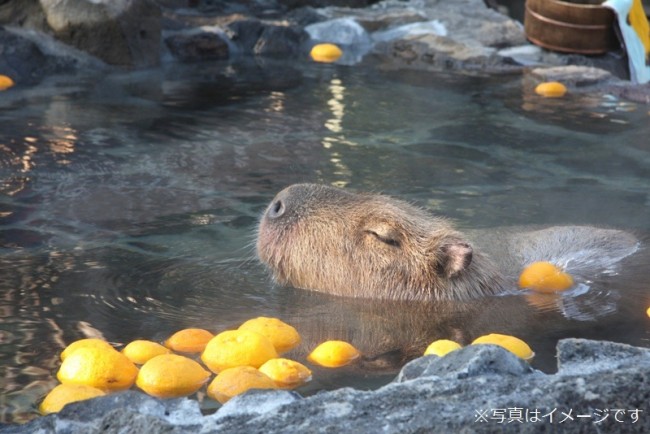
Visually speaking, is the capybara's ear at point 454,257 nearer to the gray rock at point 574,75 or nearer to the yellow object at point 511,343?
the yellow object at point 511,343

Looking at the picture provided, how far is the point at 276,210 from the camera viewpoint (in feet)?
16.8

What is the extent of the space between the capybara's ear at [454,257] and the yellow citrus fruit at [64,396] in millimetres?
1908

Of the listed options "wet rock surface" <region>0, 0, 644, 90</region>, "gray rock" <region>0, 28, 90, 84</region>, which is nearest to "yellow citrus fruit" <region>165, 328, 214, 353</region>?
"gray rock" <region>0, 28, 90, 84</region>

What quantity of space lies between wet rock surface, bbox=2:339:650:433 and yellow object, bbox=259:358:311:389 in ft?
1.74

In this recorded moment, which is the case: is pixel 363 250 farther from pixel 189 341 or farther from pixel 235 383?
pixel 235 383

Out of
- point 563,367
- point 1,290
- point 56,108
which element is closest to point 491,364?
point 563,367

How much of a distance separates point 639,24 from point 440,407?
8.89 m

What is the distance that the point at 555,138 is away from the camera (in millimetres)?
8227

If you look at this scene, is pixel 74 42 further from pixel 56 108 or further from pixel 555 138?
pixel 555 138

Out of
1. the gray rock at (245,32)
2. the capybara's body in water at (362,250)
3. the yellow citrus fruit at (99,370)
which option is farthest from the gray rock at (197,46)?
the yellow citrus fruit at (99,370)

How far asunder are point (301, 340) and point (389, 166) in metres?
3.07

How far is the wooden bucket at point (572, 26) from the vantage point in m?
10.6

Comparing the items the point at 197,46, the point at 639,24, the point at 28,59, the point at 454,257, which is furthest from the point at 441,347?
the point at 639,24

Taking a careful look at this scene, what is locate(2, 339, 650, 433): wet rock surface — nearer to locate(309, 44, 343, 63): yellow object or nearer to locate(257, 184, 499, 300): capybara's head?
locate(257, 184, 499, 300): capybara's head
